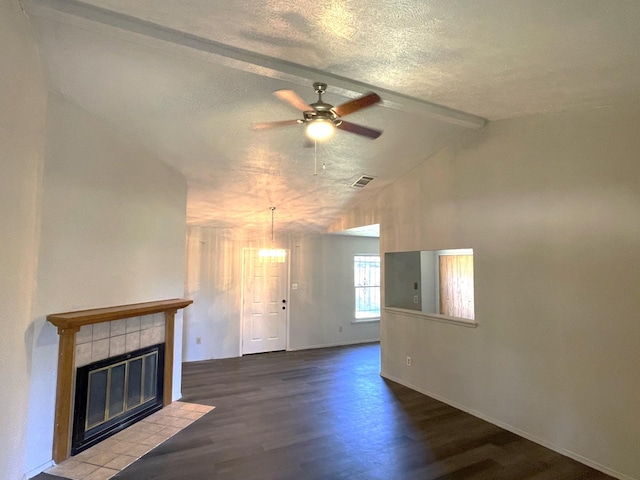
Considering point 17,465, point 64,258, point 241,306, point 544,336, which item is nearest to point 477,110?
point 544,336

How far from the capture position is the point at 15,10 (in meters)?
2.04

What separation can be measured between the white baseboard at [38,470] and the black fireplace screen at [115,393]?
191mm

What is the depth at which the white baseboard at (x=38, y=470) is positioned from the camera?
9.02 ft

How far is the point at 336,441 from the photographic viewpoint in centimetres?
345

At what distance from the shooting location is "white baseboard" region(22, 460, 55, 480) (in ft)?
9.02

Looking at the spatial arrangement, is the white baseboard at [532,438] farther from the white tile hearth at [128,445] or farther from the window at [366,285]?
the window at [366,285]

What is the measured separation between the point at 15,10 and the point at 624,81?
3.73 meters

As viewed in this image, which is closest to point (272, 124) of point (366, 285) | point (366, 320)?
point (366, 285)

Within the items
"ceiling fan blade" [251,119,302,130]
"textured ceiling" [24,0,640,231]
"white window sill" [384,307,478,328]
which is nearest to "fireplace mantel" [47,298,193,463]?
"textured ceiling" [24,0,640,231]

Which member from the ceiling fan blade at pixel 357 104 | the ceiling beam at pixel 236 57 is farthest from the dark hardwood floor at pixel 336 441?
the ceiling beam at pixel 236 57

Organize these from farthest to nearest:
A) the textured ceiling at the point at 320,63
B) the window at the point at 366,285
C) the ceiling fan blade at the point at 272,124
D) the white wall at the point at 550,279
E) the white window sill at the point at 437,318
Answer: the window at the point at 366,285 < the white window sill at the point at 437,318 < the white wall at the point at 550,279 < the ceiling fan blade at the point at 272,124 < the textured ceiling at the point at 320,63

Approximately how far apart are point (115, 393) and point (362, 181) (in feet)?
12.5

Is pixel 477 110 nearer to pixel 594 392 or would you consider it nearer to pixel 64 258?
pixel 594 392

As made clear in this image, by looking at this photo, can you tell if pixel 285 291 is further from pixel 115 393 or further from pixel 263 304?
pixel 115 393
